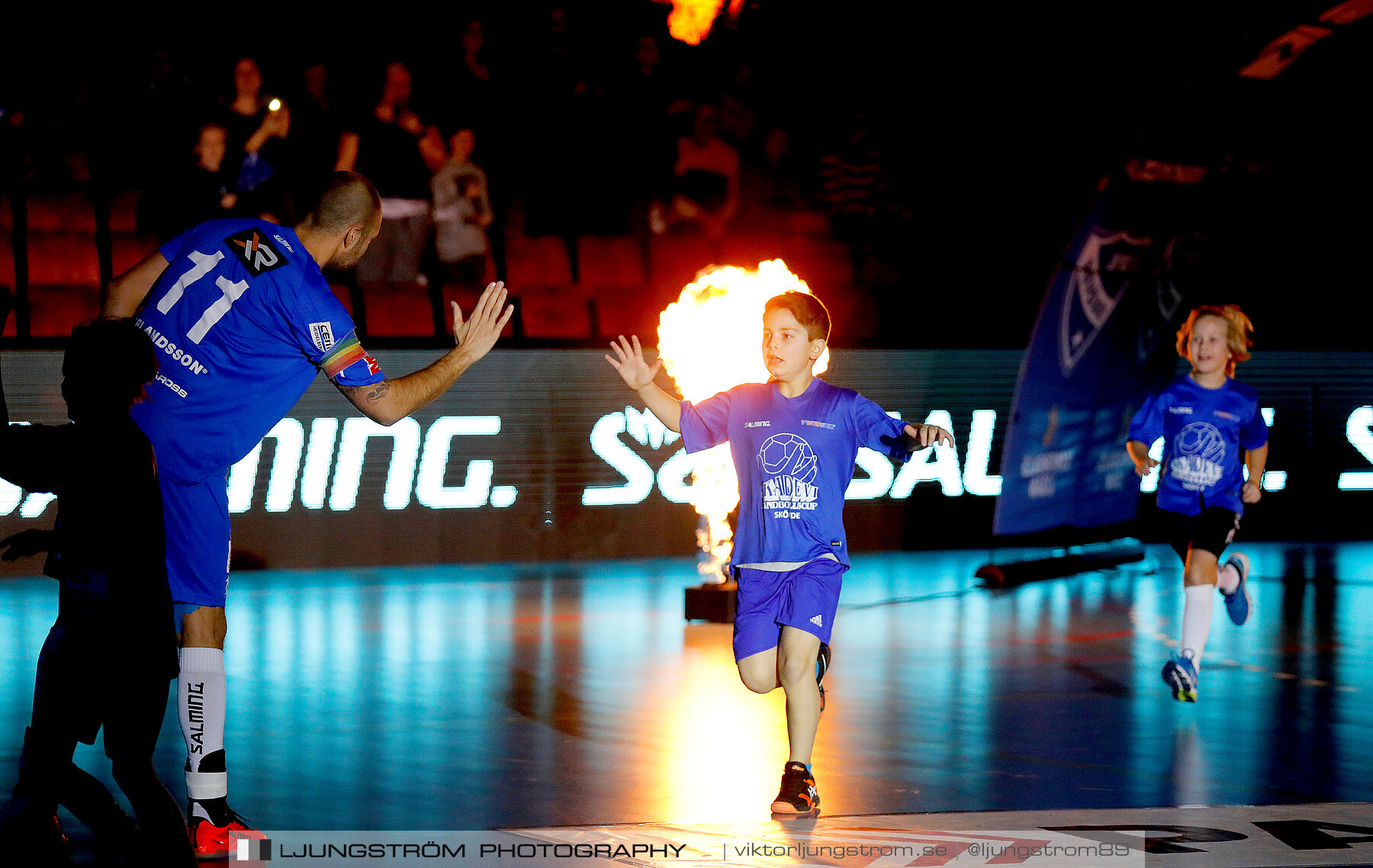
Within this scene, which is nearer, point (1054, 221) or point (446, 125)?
point (446, 125)

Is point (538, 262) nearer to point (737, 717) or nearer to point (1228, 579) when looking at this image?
point (1228, 579)

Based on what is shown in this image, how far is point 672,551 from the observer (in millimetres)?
13734

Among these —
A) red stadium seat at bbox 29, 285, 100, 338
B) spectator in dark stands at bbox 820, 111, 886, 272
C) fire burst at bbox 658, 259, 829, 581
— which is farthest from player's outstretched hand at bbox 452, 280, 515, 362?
spectator in dark stands at bbox 820, 111, 886, 272

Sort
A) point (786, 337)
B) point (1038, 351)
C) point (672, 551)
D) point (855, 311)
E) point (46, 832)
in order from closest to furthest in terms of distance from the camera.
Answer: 1. point (46, 832)
2. point (786, 337)
3. point (1038, 351)
4. point (672, 551)
5. point (855, 311)

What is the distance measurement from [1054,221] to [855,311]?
9.83 ft

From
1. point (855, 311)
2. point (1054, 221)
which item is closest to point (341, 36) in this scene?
point (855, 311)

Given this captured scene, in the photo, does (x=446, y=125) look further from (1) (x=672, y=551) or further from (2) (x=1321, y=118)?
(2) (x=1321, y=118)

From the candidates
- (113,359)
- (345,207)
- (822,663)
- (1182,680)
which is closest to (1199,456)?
(1182,680)

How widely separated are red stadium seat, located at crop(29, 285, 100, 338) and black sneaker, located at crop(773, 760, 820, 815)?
9517 mm

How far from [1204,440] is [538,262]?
328 inches

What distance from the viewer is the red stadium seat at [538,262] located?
14555 mm

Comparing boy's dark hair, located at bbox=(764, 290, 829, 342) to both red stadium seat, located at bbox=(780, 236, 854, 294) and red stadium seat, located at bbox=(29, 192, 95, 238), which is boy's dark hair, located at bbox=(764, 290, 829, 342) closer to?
red stadium seat, located at bbox=(780, 236, 854, 294)

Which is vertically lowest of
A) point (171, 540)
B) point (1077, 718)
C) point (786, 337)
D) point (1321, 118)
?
point (1077, 718)

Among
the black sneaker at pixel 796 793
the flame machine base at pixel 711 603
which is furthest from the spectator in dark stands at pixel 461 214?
the black sneaker at pixel 796 793
